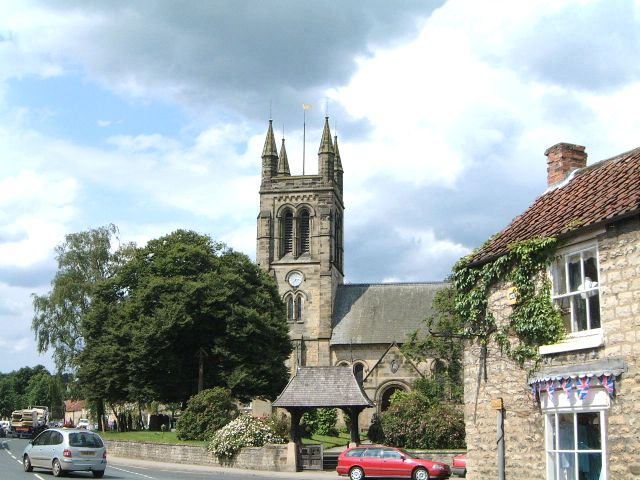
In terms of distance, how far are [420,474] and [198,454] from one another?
1214cm

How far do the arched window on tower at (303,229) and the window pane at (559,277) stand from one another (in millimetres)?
52062

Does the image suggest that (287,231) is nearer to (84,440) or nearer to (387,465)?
(387,465)

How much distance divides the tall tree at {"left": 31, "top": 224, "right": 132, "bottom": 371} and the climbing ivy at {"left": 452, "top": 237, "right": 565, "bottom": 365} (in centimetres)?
4723

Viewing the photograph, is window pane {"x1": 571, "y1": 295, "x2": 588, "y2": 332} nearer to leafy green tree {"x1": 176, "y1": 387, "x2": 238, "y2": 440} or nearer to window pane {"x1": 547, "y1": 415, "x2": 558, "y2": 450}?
window pane {"x1": 547, "y1": 415, "x2": 558, "y2": 450}

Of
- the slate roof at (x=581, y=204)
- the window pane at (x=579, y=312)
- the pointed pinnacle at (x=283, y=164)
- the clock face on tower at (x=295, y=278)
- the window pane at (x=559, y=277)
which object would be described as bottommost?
the window pane at (x=579, y=312)

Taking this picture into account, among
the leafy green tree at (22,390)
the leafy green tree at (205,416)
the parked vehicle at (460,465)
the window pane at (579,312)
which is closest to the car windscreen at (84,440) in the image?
the parked vehicle at (460,465)

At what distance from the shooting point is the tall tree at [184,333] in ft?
152

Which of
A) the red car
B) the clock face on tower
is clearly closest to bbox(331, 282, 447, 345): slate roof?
the clock face on tower

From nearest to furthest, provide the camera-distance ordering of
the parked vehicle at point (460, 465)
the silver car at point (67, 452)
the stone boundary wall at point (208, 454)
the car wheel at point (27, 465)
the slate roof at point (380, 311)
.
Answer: the silver car at point (67, 452) < the car wheel at point (27, 465) < the parked vehicle at point (460, 465) < the stone boundary wall at point (208, 454) < the slate roof at point (380, 311)

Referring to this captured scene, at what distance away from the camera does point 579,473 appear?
12.2m

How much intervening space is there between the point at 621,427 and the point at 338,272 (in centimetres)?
5569

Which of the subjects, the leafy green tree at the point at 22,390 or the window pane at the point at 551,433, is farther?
the leafy green tree at the point at 22,390

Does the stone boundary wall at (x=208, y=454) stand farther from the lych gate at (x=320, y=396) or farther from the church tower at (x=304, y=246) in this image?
the church tower at (x=304, y=246)

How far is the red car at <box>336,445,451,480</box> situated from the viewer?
1088 inches
